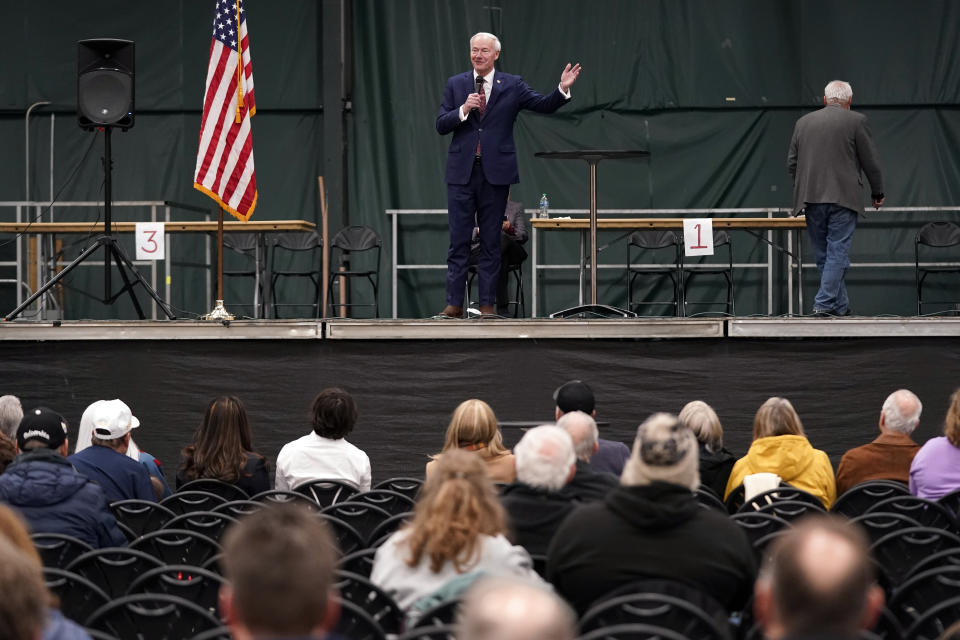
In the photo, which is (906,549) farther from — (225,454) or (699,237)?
(699,237)

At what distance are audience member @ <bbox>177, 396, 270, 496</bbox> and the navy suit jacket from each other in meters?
2.88

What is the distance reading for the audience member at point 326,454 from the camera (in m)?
6.02

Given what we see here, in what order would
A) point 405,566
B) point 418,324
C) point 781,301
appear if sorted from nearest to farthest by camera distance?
point 405,566
point 418,324
point 781,301

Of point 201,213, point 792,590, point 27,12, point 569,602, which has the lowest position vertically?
point 569,602

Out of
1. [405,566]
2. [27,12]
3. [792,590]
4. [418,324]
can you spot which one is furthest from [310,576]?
[27,12]

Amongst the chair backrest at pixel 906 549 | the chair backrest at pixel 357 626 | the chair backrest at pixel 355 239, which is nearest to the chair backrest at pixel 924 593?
the chair backrest at pixel 906 549

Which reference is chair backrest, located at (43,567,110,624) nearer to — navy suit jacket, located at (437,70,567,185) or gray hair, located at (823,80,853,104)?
navy suit jacket, located at (437,70,567,185)

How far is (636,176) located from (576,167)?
656 millimetres

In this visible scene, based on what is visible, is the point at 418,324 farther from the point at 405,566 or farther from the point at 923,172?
the point at 923,172

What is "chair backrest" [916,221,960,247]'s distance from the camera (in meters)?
11.8

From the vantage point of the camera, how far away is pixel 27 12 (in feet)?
43.8

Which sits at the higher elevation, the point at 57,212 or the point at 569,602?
the point at 57,212

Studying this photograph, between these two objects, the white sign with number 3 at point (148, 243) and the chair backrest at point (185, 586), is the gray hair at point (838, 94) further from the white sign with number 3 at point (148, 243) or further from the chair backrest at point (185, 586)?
the chair backrest at point (185, 586)

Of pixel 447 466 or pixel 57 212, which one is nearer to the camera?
pixel 447 466
